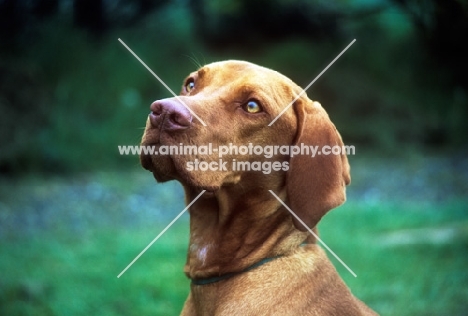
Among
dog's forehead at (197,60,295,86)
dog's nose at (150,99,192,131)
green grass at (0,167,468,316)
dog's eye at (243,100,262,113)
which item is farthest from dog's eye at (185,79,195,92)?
green grass at (0,167,468,316)

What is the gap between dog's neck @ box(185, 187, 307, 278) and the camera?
10.8 feet

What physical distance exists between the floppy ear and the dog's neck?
116mm

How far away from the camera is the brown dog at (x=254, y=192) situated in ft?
10.3

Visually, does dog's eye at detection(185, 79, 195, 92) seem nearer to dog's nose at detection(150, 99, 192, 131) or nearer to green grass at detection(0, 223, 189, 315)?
dog's nose at detection(150, 99, 192, 131)

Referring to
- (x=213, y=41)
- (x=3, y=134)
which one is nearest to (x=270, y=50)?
(x=213, y=41)

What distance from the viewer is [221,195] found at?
3.33 meters

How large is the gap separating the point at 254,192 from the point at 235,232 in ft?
0.70

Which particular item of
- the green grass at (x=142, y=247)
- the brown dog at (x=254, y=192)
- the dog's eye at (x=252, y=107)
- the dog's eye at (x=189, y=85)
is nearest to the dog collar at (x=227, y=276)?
the brown dog at (x=254, y=192)

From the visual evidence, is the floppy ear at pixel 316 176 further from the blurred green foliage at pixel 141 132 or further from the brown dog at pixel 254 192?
the blurred green foliage at pixel 141 132

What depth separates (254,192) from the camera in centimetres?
339

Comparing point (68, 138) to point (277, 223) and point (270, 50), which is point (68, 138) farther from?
point (277, 223)

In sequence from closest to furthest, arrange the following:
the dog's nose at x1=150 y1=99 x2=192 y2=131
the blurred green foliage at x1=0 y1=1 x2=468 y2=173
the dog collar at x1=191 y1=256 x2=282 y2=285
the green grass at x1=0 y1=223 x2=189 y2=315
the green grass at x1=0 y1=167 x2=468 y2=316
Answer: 1. the dog's nose at x1=150 y1=99 x2=192 y2=131
2. the dog collar at x1=191 y1=256 x2=282 y2=285
3. the green grass at x1=0 y1=223 x2=189 y2=315
4. the green grass at x1=0 y1=167 x2=468 y2=316
5. the blurred green foliage at x1=0 y1=1 x2=468 y2=173

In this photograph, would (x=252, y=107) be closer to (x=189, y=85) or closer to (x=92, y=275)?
(x=189, y=85)

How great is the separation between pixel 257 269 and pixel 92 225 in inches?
121
